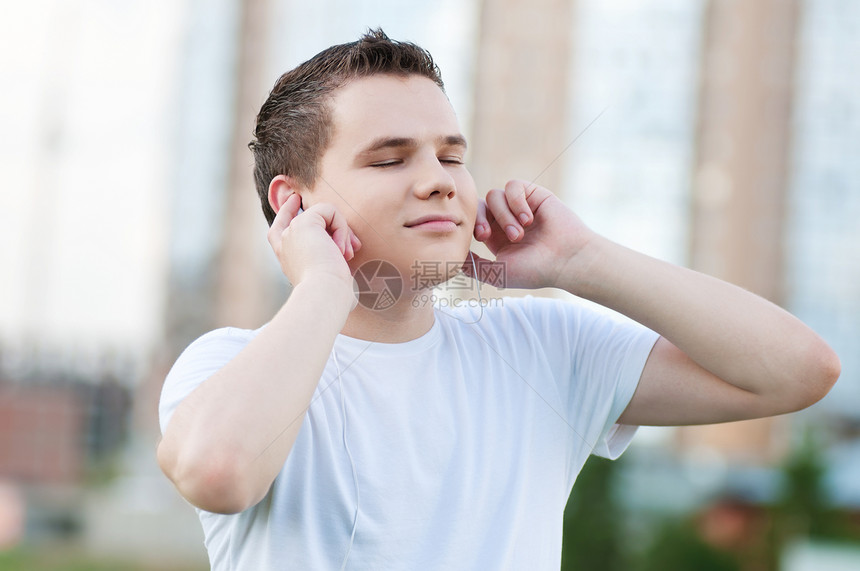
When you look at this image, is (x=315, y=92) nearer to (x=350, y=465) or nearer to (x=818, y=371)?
(x=350, y=465)

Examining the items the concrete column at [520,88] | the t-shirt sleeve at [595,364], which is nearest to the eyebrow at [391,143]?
the t-shirt sleeve at [595,364]

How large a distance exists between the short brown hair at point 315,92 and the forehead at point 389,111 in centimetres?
2

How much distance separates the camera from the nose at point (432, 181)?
1.35 m

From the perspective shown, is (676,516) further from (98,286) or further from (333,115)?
(98,286)

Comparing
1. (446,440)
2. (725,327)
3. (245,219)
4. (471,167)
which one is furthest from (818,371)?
(245,219)

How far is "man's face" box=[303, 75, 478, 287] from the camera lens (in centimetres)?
136

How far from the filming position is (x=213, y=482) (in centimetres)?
104

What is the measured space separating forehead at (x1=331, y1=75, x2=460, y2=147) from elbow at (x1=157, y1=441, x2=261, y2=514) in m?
0.58

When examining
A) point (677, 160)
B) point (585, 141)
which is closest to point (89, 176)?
point (585, 141)

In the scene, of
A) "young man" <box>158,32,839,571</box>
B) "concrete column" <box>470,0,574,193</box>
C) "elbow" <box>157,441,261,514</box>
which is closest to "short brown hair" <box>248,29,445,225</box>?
"young man" <box>158,32,839,571</box>

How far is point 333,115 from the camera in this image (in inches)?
56.9

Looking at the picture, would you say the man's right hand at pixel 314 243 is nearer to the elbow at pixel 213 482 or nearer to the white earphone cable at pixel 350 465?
the white earphone cable at pixel 350 465

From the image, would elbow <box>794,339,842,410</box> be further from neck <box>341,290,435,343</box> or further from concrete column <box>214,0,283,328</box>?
concrete column <box>214,0,283,328</box>

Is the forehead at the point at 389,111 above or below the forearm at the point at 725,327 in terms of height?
above
